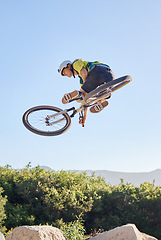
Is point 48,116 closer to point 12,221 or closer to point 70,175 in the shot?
point 12,221

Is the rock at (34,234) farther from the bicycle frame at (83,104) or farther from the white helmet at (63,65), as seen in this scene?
the white helmet at (63,65)

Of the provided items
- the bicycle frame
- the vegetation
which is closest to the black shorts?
the bicycle frame

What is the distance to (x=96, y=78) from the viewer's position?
6.02 m

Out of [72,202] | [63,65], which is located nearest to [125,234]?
[72,202]

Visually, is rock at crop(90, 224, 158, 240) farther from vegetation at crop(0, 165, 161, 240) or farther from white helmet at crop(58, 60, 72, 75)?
white helmet at crop(58, 60, 72, 75)

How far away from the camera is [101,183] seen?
14.7 meters

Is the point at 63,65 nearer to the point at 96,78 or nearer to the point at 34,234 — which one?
the point at 96,78

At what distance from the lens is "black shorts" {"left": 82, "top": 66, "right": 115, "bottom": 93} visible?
6.03 meters

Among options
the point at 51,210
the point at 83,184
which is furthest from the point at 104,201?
the point at 51,210

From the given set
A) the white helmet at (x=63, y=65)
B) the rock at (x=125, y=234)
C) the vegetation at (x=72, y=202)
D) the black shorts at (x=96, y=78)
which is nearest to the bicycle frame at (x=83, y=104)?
the black shorts at (x=96, y=78)

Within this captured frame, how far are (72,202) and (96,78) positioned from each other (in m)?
6.80

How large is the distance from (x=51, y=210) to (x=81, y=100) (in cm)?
652

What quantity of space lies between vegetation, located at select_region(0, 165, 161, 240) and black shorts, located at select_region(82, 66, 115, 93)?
591cm

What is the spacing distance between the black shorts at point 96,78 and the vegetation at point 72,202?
5.91 m
